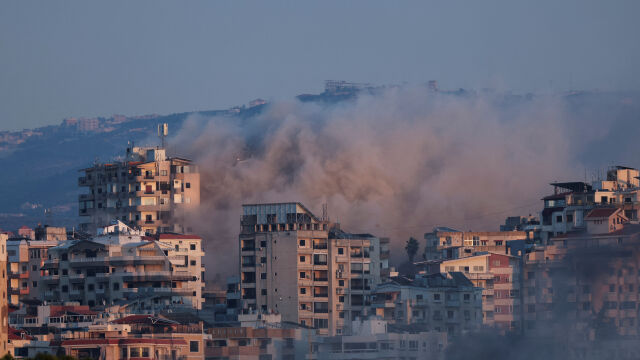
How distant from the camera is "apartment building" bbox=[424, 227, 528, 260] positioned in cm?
12588

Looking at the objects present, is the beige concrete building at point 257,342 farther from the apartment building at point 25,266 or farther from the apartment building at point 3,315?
the apartment building at point 25,266

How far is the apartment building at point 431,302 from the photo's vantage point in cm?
10512

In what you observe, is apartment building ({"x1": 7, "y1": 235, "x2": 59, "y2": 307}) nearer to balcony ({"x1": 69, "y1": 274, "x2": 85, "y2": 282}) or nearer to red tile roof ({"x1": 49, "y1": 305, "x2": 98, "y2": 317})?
balcony ({"x1": 69, "y1": 274, "x2": 85, "y2": 282})

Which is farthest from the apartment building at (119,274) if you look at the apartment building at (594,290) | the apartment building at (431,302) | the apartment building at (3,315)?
the apartment building at (594,290)

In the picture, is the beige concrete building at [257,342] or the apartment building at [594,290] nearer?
the apartment building at [594,290]

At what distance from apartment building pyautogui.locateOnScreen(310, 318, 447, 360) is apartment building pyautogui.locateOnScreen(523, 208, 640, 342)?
221 inches

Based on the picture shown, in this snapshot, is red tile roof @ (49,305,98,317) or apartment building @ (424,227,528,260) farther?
apartment building @ (424,227,528,260)

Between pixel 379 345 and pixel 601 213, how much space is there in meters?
16.3

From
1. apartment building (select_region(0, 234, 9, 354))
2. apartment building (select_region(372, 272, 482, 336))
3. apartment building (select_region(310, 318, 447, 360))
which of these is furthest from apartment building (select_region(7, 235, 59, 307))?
apartment building (select_region(0, 234, 9, 354))

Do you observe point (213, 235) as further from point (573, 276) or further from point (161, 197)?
point (573, 276)

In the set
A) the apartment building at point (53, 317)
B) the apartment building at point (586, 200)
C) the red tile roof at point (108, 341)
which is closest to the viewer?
the red tile roof at point (108, 341)

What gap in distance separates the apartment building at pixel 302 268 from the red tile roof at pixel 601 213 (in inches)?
535

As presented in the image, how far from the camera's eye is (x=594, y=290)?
85688 mm

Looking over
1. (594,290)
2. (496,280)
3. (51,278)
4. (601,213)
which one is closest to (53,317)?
(51,278)
